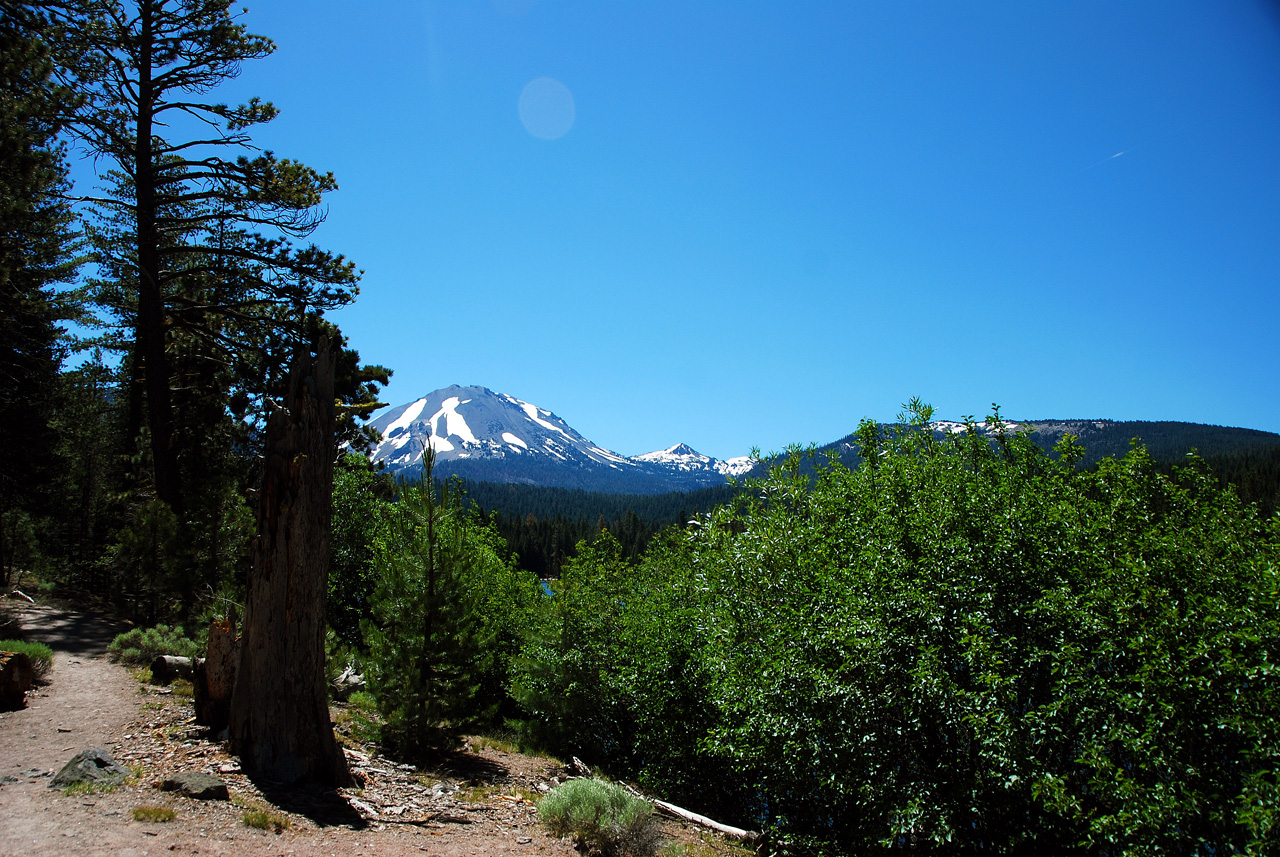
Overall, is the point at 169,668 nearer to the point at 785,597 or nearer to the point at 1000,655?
the point at 785,597

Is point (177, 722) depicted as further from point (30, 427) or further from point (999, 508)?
point (30, 427)

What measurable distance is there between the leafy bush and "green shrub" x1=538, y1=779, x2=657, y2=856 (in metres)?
7.93

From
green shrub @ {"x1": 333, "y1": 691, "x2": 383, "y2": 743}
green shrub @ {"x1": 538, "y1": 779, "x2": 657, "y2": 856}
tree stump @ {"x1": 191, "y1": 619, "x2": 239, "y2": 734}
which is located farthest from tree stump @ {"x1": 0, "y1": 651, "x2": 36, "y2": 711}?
green shrub @ {"x1": 538, "y1": 779, "x2": 657, "y2": 856}

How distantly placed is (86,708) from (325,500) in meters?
5.09

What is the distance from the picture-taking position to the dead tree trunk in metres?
7.77

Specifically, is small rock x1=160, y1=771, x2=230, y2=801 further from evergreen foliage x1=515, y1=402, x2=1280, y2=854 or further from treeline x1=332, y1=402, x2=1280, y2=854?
evergreen foliage x1=515, y1=402, x2=1280, y2=854

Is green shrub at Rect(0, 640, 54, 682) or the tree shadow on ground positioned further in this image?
green shrub at Rect(0, 640, 54, 682)

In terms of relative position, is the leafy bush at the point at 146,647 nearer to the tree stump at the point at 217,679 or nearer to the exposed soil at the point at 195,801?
the exposed soil at the point at 195,801

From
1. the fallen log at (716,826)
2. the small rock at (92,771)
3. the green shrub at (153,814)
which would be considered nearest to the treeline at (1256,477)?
the fallen log at (716,826)

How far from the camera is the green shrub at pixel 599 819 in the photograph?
857cm

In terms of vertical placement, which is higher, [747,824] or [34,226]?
[34,226]

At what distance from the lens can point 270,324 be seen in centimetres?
1520

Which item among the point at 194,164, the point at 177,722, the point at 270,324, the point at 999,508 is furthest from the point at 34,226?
the point at 999,508

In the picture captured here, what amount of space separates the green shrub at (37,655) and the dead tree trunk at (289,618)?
4.94 meters
